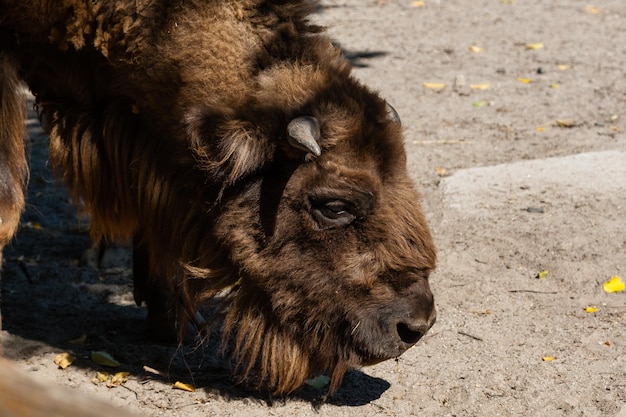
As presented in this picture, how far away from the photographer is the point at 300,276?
4.23 m

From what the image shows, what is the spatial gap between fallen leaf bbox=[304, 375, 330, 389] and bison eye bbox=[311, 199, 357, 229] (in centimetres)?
106

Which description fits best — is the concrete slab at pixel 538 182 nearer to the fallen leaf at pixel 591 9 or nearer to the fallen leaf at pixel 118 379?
the fallen leaf at pixel 118 379

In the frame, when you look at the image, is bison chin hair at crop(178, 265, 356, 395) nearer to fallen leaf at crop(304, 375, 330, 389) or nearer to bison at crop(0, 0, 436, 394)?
bison at crop(0, 0, 436, 394)

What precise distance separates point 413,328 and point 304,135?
1.00 m

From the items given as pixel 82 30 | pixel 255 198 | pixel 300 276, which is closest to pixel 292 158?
pixel 255 198

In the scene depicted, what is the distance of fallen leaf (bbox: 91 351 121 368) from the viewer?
4965mm

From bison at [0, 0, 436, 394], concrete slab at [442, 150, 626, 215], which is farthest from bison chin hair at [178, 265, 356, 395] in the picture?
concrete slab at [442, 150, 626, 215]

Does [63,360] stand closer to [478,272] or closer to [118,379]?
[118,379]

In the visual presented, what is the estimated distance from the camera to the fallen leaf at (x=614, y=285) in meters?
5.67

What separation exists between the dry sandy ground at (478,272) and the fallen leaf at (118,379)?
0.05 m

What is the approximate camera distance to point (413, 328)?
4.13 metres

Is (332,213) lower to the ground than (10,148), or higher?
lower

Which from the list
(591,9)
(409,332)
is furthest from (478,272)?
(591,9)

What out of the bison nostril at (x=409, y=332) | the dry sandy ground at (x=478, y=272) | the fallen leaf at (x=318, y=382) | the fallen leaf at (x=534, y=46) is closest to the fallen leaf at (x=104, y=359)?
the dry sandy ground at (x=478, y=272)
